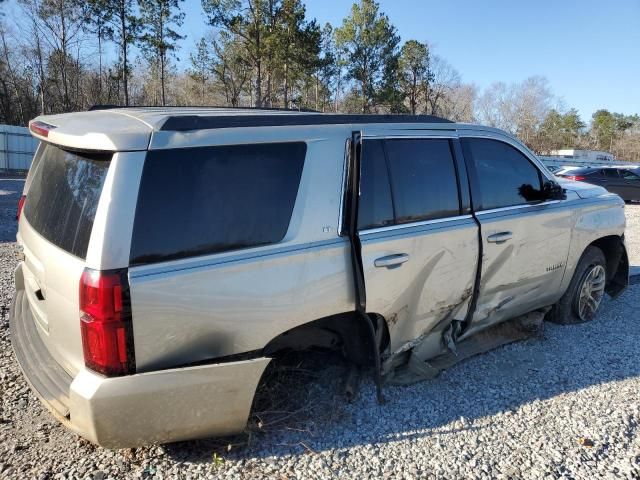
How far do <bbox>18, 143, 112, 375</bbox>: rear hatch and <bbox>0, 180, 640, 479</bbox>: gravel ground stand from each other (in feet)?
1.95

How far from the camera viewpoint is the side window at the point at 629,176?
19406 millimetres

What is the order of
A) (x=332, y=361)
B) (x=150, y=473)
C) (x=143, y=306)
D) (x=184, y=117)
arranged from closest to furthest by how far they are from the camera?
(x=143, y=306) → (x=184, y=117) → (x=150, y=473) → (x=332, y=361)

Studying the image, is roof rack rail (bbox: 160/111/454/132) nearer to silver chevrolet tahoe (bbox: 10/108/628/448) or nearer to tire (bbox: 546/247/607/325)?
silver chevrolet tahoe (bbox: 10/108/628/448)

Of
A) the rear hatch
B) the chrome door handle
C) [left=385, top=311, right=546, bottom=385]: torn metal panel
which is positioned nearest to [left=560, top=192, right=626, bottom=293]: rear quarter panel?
[left=385, top=311, right=546, bottom=385]: torn metal panel

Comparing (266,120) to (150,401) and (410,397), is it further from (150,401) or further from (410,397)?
(410,397)

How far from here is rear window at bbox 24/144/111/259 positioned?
2.27m

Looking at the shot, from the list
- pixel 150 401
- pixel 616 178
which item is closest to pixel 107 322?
pixel 150 401

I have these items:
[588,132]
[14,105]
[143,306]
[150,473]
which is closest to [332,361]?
[150,473]

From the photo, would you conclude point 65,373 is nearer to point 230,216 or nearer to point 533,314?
point 230,216

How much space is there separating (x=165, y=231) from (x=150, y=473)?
49.9 inches

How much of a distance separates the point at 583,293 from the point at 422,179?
2.59 m

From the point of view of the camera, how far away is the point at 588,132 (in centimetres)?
7625

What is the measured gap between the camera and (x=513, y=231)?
12.3ft

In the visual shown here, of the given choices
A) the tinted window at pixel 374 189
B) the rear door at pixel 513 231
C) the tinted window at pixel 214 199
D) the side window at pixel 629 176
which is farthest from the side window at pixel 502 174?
the side window at pixel 629 176
